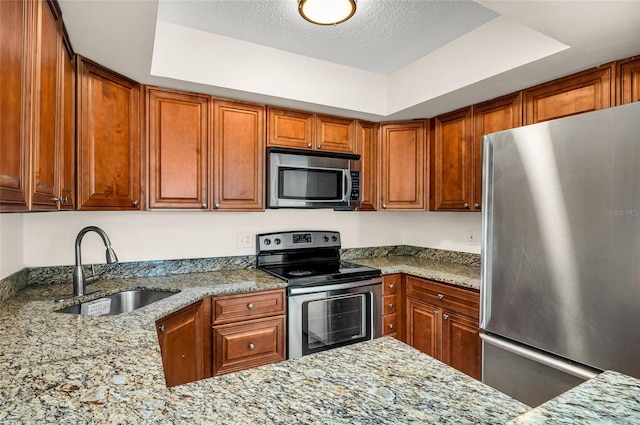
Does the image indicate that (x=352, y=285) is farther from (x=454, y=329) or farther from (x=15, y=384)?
(x=15, y=384)

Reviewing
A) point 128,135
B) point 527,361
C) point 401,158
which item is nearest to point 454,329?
point 527,361

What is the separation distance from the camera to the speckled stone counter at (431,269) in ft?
7.78

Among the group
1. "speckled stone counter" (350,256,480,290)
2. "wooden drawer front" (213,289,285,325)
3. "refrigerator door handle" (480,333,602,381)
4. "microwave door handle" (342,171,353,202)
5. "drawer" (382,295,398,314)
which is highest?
"microwave door handle" (342,171,353,202)

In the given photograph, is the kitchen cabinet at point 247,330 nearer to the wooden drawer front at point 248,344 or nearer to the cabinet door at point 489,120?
A: the wooden drawer front at point 248,344

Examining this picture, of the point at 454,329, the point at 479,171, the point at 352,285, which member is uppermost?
the point at 479,171

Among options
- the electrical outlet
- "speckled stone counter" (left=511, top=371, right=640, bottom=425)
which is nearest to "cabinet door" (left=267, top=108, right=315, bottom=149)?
the electrical outlet

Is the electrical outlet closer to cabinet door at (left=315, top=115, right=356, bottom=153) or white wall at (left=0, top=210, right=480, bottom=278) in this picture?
white wall at (left=0, top=210, right=480, bottom=278)

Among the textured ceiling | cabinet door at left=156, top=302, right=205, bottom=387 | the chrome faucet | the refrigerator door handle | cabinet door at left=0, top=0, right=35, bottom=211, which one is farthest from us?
the textured ceiling

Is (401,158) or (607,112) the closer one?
(607,112)

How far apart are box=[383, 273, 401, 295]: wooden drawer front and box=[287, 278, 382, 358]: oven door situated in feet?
0.25

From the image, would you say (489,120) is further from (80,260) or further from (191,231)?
(80,260)

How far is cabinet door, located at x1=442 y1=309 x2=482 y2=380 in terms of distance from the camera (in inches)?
87.8

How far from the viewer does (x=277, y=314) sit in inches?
90.4

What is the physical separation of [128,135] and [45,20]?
0.92 metres
